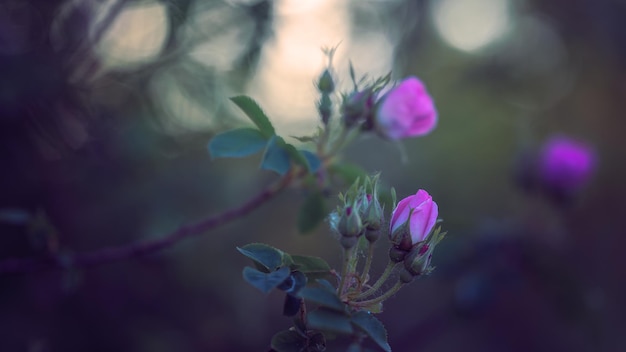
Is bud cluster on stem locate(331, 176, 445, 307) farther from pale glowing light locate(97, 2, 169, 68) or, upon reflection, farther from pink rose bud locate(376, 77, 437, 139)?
pale glowing light locate(97, 2, 169, 68)

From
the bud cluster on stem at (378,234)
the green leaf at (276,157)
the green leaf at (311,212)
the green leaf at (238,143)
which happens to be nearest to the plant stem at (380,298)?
the bud cluster on stem at (378,234)

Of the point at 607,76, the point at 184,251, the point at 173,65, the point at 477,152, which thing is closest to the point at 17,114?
the point at 173,65

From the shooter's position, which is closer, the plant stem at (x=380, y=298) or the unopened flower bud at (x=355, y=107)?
the plant stem at (x=380, y=298)

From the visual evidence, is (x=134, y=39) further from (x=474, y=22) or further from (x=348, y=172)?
(x=474, y=22)

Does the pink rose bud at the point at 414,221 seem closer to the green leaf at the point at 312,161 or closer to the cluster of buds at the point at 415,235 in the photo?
the cluster of buds at the point at 415,235

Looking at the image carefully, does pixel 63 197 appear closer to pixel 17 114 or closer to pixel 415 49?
pixel 17 114

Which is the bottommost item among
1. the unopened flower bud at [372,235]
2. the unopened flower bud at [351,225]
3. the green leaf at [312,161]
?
the green leaf at [312,161]
